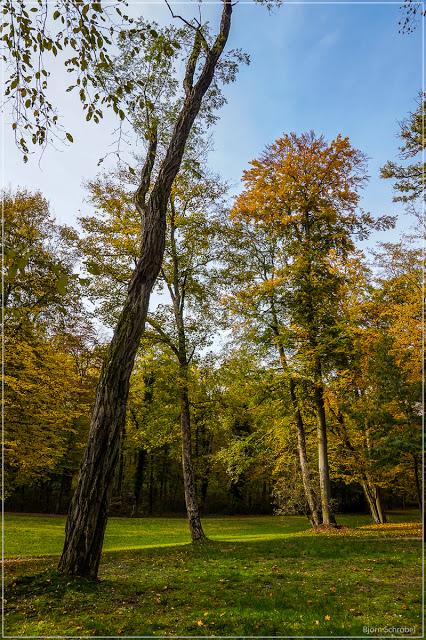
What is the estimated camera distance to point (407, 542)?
11484 mm

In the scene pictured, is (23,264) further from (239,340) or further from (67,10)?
(239,340)

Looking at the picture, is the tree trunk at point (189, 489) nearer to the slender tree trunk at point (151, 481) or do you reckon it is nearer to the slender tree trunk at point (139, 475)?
the slender tree trunk at point (139, 475)

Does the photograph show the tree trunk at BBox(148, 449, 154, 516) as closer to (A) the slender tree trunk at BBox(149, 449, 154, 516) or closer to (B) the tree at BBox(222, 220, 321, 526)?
(A) the slender tree trunk at BBox(149, 449, 154, 516)

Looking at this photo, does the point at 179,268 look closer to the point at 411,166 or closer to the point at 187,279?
the point at 187,279

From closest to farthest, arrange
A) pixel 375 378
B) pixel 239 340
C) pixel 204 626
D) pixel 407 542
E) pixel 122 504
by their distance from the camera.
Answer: pixel 204 626 → pixel 407 542 → pixel 375 378 → pixel 239 340 → pixel 122 504

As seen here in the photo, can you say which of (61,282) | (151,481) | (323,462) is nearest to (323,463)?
(323,462)

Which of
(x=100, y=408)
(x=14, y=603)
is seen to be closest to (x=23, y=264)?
(x=100, y=408)

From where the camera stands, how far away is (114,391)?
6.54m

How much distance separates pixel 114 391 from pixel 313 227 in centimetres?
1229

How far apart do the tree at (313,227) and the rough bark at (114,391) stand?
29.2 ft

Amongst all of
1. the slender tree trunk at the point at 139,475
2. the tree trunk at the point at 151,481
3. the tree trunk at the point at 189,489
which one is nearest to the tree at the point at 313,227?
the tree trunk at the point at 189,489

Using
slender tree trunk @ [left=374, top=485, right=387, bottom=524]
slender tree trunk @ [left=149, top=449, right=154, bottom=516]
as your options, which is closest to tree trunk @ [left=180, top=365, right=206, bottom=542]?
slender tree trunk @ [left=374, top=485, right=387, bottom=524]

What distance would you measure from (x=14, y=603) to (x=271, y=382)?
11.5 m

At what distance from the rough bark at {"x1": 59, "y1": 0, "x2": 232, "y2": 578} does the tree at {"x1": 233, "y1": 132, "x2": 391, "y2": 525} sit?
8908 millimetres
